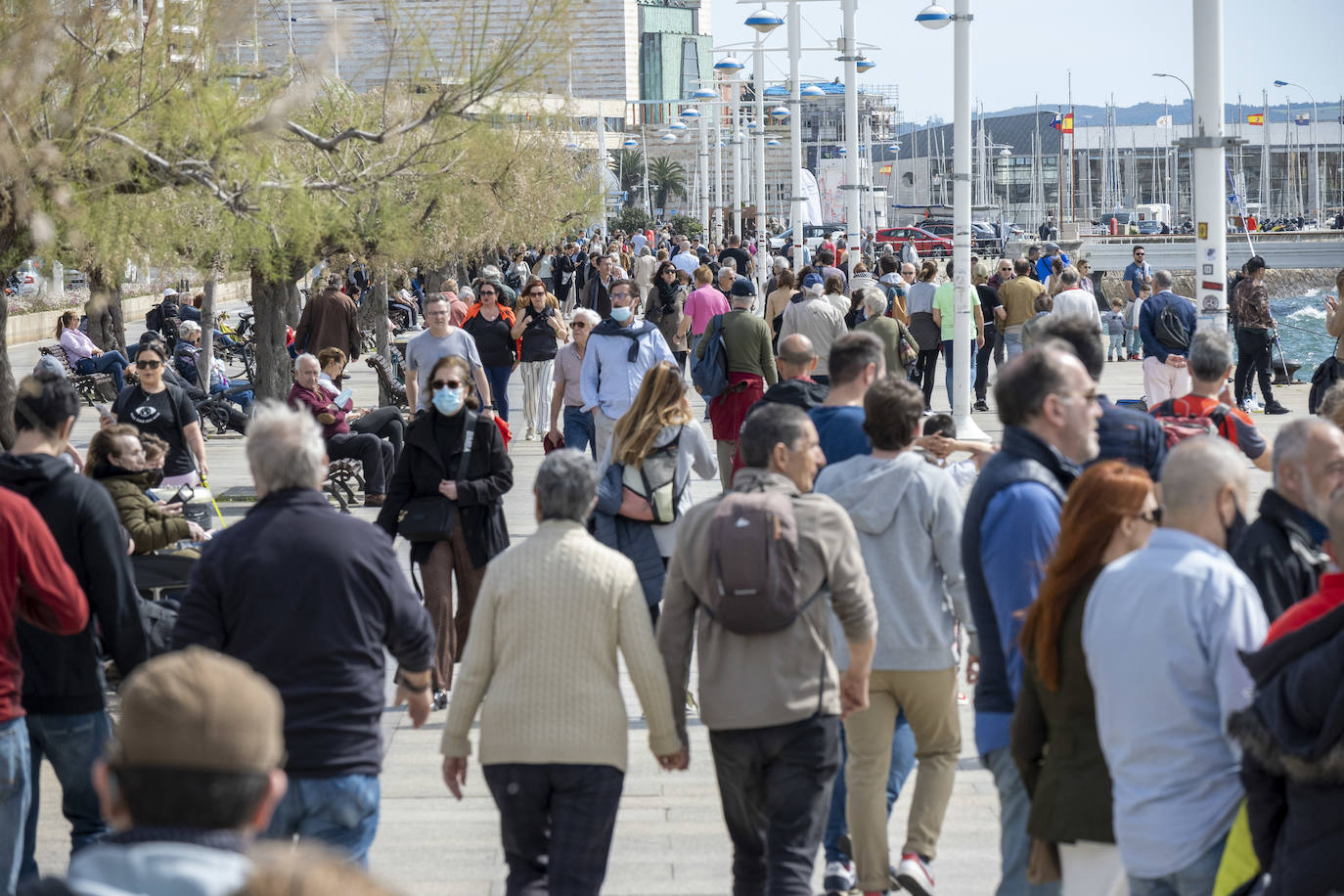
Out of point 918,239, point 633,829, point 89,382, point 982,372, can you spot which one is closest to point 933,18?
point 982,372

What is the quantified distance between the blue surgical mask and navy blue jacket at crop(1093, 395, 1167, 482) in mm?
3401

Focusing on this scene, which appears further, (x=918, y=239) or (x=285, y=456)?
(x=918, y=239)

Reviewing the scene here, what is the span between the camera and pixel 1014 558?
4.72m

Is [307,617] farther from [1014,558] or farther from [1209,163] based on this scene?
[1209,163]

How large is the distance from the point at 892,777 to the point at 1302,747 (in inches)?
102

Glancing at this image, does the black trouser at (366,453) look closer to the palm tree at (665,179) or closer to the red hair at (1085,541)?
the red hair at (1085,541)

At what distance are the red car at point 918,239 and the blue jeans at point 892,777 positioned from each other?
54.9m

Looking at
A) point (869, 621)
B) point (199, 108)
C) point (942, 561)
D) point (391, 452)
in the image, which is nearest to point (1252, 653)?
point (869, 621)

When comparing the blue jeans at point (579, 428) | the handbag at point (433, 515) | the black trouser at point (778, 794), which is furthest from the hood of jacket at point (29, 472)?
the blue jeans at point (579, 428)

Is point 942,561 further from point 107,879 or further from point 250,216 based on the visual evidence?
point 250,216

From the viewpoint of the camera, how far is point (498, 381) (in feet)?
55.9

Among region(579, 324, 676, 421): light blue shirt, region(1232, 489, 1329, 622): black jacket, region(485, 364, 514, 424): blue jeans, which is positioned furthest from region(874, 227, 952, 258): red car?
region(1232, 489, 1329, 622): black jacket

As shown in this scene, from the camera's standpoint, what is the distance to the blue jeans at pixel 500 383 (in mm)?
16766

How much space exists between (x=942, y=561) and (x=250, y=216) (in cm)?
632
